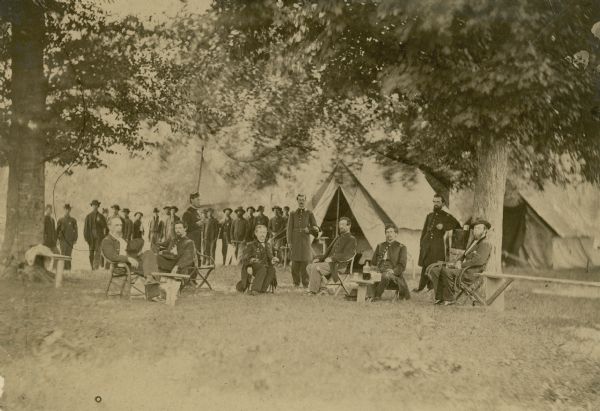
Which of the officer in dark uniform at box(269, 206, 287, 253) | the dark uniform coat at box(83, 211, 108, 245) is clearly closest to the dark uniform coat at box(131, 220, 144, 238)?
the dark uniform coat at box(83, 211, 108, 245)

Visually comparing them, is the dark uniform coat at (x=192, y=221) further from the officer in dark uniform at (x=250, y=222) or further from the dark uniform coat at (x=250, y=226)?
the dark uniform coat at (x=250, y=226)

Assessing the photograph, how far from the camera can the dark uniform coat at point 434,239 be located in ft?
27.7

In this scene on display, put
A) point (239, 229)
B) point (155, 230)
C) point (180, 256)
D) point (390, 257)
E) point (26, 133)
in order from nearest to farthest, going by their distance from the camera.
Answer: point (26, 133) < point (180, 256) < point (390, 257) < point (155, 230) < point (239, 229)

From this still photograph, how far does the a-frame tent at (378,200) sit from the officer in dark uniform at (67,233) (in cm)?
454

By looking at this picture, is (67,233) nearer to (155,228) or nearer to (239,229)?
(155,228)

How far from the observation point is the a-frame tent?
10934 millimetres

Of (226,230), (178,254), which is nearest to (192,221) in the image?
(178,254)

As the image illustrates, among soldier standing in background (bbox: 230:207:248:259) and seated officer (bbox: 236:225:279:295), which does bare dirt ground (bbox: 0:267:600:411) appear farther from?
soldier standing in background (bbox: 230:207:248:259)

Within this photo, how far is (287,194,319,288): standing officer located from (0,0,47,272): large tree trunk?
12.0 feet

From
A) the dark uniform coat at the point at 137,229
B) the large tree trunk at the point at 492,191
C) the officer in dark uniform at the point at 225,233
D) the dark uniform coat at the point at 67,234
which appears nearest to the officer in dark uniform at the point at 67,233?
the dark uniform coat at the point at 67,234

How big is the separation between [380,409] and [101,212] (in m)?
4.48

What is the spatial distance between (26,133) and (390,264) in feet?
14.7

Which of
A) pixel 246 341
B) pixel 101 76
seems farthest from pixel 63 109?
pixel 246 341

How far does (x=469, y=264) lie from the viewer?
7.15 meters
